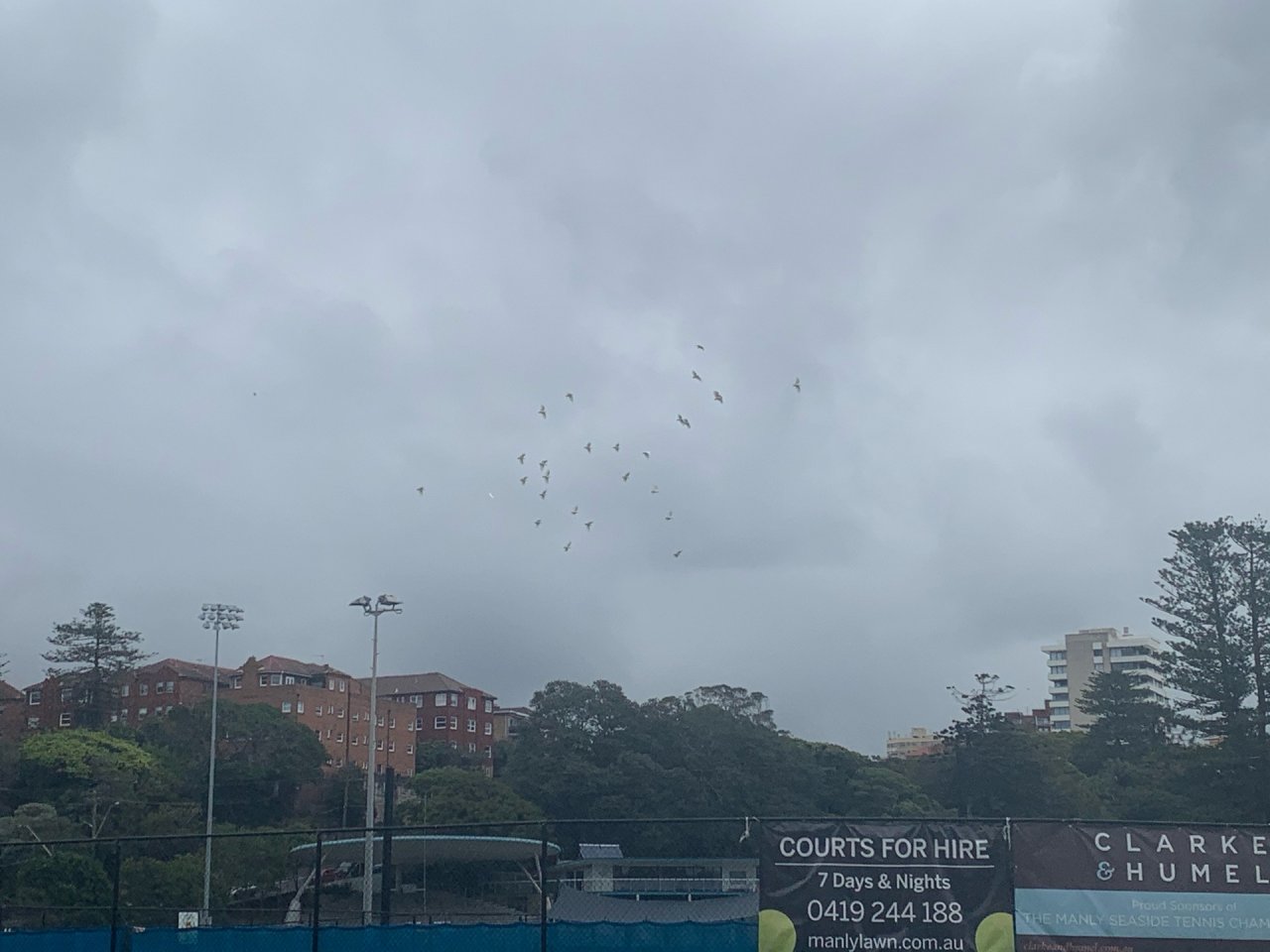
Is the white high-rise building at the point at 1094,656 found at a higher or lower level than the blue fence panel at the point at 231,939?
higher

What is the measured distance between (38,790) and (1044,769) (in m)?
54.4

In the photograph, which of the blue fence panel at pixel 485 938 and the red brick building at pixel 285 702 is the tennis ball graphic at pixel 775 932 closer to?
the blue fence panel at pixel 485 938

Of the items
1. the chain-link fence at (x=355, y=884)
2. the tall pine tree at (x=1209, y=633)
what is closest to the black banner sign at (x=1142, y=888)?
the chain-link fence at (x=355, y=884)

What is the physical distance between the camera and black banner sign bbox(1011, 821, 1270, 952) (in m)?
14.1

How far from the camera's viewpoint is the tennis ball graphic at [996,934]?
46.7 ft

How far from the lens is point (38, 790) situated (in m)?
66.6

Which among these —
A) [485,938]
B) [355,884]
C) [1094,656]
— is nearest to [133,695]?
[355,884]

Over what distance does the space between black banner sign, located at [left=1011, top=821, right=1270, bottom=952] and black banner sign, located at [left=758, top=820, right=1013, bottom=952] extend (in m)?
0.35

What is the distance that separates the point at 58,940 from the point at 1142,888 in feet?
47.4

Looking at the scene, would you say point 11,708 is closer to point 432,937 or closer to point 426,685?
point 426,685

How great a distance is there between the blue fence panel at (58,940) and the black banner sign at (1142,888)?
12.4 meters

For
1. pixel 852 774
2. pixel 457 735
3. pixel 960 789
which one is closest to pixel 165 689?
pixel 457 735

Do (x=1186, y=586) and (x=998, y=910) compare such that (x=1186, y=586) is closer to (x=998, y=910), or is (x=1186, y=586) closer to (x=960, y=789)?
(x=960, y=789)

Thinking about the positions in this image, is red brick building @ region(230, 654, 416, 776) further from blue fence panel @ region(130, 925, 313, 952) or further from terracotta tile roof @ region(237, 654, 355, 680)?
blue fence panel @ region(130, 925, 313, 952)
